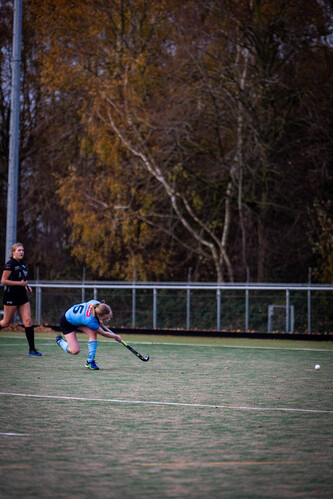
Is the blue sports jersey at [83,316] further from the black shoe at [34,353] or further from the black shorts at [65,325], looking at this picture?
the black shoe at [34,353]

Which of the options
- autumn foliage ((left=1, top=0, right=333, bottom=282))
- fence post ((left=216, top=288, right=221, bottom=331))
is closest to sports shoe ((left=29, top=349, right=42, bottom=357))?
fence post ((left=216, top=288, right=221, bottom=331))

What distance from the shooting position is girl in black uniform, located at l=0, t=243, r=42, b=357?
14.4 meters

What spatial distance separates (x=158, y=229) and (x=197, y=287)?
5228 mm

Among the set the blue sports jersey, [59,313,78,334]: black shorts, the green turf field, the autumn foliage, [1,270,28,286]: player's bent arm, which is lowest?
the green turf field

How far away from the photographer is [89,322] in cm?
1234

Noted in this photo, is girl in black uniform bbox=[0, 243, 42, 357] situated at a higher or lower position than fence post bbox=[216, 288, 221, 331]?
higher

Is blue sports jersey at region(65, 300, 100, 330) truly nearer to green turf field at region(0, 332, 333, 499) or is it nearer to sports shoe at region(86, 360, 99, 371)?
sports shoe at region(86, 360, 99, 371)

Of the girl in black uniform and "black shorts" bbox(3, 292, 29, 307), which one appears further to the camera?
"black shorts" bbox(3, 292, 29, 307)

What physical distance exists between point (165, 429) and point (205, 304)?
15879mm

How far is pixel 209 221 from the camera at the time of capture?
27625 millimetres

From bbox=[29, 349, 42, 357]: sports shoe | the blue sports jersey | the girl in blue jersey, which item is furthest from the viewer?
bbox=[29, 349, 42, 357]: sports shoe

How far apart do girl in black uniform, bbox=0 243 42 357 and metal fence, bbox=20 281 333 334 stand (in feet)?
29.0

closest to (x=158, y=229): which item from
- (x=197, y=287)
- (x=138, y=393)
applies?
(x=197, y=287)

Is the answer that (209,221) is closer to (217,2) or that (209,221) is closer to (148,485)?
(217,2)
